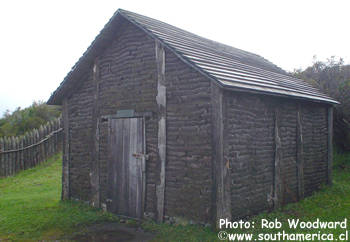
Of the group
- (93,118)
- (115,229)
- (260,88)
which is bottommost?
(115,229)

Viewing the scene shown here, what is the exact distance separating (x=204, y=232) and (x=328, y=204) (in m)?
4.30

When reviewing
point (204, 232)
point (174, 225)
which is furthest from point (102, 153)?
point (204, 232)

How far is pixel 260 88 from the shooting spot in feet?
24.1

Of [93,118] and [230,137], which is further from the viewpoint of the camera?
[93,118]

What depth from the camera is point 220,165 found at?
21.6ft

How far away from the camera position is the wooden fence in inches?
569

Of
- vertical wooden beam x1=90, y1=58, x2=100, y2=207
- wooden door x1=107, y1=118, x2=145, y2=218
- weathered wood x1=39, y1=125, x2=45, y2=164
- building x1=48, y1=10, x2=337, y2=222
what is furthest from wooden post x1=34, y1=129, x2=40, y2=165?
wooden door x1=107, y1=118, x2=145, y2=218

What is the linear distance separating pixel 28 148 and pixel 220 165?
11.9m

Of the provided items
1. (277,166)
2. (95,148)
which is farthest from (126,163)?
(277,166)

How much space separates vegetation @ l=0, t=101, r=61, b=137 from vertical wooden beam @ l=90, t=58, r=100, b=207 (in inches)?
449

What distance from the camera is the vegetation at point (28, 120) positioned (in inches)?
754

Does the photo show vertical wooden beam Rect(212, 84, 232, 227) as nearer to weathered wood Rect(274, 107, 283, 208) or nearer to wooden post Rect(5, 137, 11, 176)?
weathered wood Rect(274, 107, 283, 208)

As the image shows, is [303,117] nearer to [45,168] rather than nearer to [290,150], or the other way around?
[290,150]

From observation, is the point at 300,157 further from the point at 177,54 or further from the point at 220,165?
the point at 177,54
